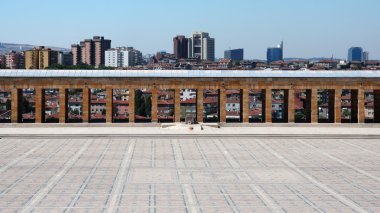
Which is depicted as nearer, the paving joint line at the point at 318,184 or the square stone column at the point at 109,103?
the paving joint line at the point at 318,184

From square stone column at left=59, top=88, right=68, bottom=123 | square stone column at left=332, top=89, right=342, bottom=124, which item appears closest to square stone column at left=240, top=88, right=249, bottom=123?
square stone column at left=332, top=89, right=342, bottom=124

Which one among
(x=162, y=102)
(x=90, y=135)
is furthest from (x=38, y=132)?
(x=162, y=102)

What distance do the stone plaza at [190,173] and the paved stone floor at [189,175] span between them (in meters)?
0.05

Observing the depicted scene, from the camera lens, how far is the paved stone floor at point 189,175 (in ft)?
77.1

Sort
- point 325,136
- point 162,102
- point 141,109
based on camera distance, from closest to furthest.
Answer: point 325,136, point 141,109, point 162,102

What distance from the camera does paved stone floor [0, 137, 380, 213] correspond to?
23500 millimetres

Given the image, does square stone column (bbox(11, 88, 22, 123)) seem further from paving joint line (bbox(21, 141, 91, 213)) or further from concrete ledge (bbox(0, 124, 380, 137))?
paving joint line (bbox(21, 141, 91, 213))

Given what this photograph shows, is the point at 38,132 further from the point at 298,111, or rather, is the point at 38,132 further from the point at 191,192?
the point at 298,111

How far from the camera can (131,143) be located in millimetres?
41312

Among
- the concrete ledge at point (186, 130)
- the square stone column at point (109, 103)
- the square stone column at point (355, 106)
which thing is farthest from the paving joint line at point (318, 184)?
the square stone column at point (109, 103)

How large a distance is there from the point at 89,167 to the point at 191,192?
819cm

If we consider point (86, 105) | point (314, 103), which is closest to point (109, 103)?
point (86, 105)

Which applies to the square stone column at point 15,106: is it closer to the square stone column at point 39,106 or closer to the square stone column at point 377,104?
the square stone column at point 39,106

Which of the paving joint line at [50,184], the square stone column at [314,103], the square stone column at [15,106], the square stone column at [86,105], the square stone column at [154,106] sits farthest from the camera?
the square stone column at [314,103]
